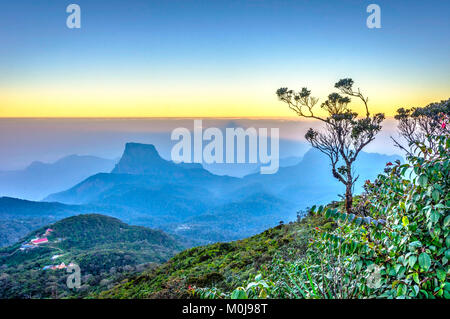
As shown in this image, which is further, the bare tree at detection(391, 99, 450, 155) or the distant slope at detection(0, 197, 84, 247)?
the distant slope at detection(0, 197, 84, 247)

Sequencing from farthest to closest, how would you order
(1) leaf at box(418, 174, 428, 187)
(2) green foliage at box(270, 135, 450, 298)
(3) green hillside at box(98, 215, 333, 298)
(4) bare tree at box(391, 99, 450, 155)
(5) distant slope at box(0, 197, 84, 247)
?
(5) distant slope at box(0, 197, 84, 247) → (4) bare tree at box(391, 99, 450, 155) → (3) green hillside at box(98, 215, 333, 298) → (1) leaf at box(418, 174, 428, 187) → (2) green foliage at box(270, 135, 450, 298)

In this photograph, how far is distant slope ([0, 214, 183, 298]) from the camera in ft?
69.5

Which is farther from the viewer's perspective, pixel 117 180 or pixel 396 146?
pixel 117 180

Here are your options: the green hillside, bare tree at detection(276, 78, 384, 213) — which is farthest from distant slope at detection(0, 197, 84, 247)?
bare tree at detection(276, 78, 384, 213)

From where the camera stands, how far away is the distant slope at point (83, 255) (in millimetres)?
21172

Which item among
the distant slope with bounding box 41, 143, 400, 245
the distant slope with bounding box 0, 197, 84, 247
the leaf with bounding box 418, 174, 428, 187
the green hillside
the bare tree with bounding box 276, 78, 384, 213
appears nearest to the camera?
the leaf with bounding box 418, 174, 428, 187

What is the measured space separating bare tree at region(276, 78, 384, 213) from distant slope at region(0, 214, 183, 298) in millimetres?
16206

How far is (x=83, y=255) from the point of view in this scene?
113 feet

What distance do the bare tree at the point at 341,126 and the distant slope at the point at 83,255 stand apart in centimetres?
1621

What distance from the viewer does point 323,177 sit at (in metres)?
198

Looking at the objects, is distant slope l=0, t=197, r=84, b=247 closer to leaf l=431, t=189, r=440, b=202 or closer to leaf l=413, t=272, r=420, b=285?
leaf l=413, t=272, r=420, b=285
